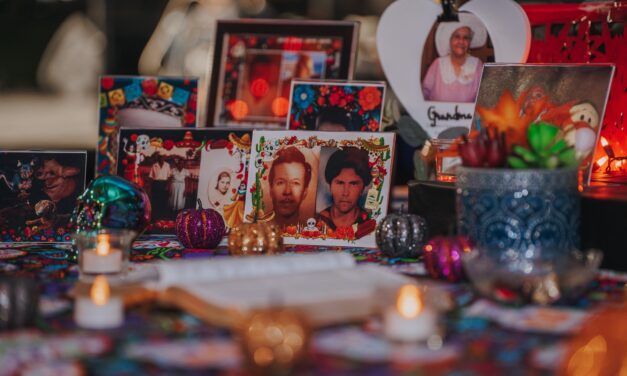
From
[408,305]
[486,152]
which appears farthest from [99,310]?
[486,152]

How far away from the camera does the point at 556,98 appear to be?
158cm

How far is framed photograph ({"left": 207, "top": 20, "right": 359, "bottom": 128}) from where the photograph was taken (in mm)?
1986

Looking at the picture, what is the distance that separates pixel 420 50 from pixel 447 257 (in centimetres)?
67

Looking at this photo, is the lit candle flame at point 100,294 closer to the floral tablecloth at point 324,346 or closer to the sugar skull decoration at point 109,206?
the floral tablecloth at point 324,346

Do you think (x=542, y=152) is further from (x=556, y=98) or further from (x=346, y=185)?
(x=346, y=185)

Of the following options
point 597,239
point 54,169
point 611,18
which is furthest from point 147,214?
point 611,18

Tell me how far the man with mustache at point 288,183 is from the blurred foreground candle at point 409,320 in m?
0.71

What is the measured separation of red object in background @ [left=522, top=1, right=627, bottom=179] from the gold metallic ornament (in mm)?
906

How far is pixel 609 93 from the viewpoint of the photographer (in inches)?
60.9

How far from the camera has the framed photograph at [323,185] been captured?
66.0 inches

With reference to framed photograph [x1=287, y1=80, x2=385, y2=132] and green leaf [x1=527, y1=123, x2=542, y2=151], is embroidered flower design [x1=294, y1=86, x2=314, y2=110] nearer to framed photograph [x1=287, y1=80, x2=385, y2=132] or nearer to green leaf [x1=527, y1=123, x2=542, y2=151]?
framed photograph [x1=287, y1=80, x2=385, y2=132]

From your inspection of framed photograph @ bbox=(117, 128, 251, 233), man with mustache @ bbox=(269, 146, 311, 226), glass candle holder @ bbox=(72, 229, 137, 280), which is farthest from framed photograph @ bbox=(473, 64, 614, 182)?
glass candle holder @ bbox=(72, 229, 137, 280)

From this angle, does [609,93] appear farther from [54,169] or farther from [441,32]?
[54,169]

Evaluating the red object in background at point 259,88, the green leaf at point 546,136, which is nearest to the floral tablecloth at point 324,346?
the green leaf at point 546,136
